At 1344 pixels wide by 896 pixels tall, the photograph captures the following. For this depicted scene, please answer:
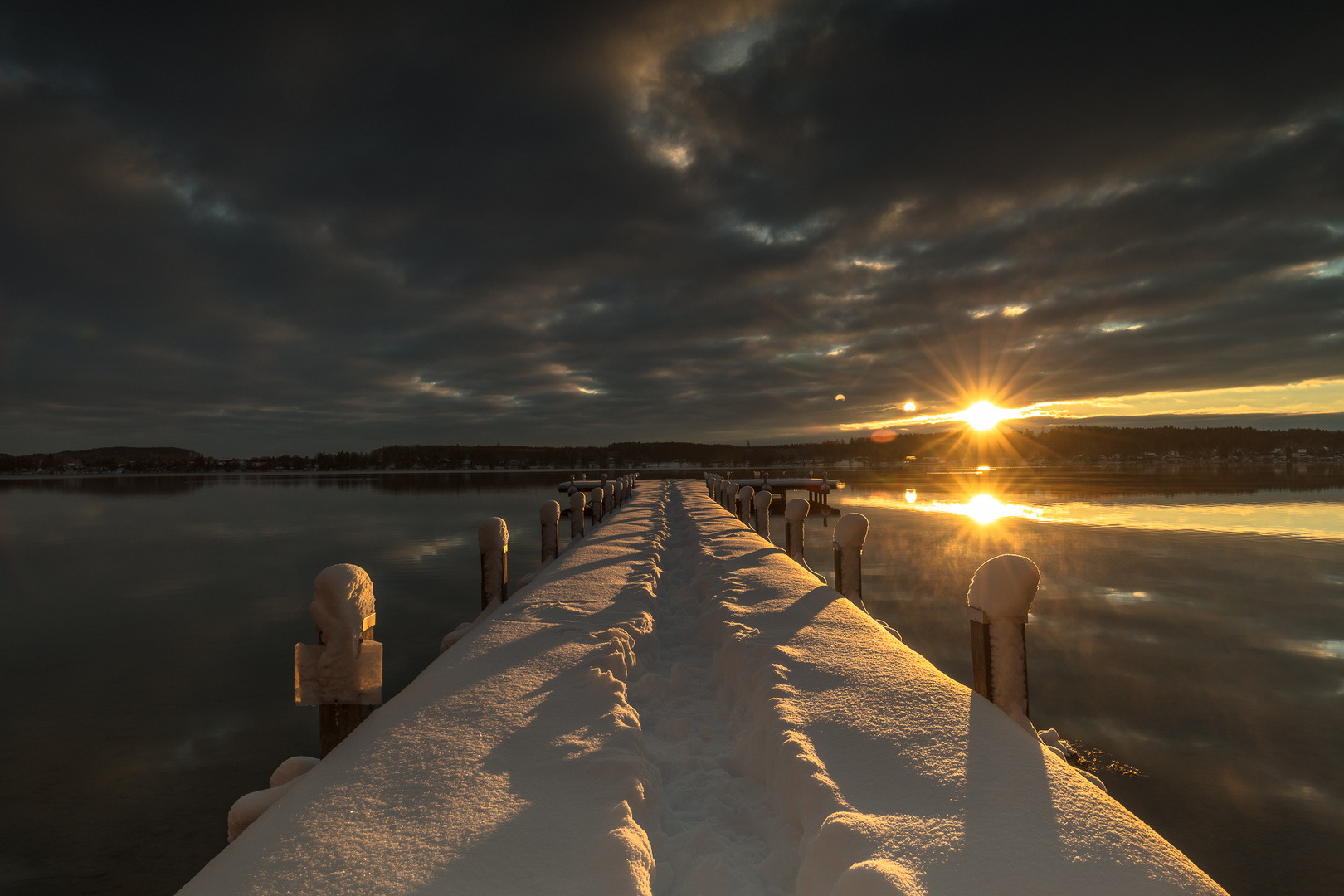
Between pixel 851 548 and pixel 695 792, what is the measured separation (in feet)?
18.0

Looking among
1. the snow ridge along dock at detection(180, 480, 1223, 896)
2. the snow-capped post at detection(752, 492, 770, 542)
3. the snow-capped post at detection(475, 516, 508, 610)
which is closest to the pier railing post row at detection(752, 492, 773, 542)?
the snow-capped post at detection(752, 492, 770, 542)

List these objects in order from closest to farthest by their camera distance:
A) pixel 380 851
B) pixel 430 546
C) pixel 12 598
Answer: pixel 380 851
pixel 12 598
pixel 430 546

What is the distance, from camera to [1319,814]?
5.75 m

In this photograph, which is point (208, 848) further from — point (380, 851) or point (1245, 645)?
point (1245, 645)

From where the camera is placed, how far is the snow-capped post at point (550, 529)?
1244cm

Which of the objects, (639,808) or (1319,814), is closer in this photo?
(639,808)

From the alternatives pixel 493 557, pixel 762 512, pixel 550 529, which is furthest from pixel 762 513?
pixel 493 557

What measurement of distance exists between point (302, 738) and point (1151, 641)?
13666mm

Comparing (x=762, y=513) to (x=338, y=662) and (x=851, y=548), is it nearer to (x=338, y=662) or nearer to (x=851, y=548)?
(x=851, y=548)

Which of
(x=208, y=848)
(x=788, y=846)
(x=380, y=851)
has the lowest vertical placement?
(x=208, y=848)

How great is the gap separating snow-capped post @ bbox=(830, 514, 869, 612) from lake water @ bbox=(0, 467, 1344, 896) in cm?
214

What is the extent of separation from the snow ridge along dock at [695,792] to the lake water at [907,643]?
3505 millimetres

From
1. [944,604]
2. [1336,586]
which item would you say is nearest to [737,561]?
[944,604]

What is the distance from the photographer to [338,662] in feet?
14.0
